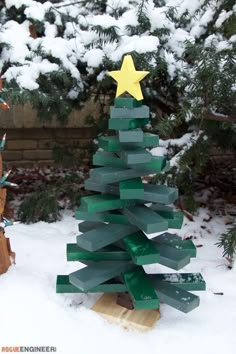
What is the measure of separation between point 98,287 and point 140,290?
0.69 ft

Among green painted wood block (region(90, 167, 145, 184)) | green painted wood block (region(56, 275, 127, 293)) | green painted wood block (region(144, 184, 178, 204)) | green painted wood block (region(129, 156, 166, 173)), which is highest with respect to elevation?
green painted wood block (region(129, 156, 166, 173))

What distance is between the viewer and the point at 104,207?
6.41 feet

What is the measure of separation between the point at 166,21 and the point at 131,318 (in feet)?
6.90

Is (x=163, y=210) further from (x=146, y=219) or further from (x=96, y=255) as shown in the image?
(x=96, y=255)

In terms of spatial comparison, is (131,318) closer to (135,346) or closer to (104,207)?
(135,346)

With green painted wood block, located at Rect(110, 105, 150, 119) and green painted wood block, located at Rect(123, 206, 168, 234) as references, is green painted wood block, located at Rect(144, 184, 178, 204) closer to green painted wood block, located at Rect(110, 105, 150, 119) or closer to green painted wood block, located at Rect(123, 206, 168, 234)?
green painted wood block, located at Rect(123, 206, 168, 234)

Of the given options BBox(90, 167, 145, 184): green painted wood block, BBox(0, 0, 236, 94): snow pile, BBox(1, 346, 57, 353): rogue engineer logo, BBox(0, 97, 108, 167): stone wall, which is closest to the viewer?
BBox(1, 346, 57, 353): rogue engineer logo

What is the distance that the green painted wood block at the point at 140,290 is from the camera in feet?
6.04

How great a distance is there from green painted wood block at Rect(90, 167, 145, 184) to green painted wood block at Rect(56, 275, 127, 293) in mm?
489

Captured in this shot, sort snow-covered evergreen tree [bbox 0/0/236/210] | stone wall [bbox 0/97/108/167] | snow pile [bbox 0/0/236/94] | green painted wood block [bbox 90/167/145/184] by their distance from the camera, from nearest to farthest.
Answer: green painted wood block [bbox 90/167/145/184]
snow-covered evergreen tree [bbox 0/0/236/210]
snow pile [bbox 0/0/236/94]
stone wall [bbox 0/97/108/167]

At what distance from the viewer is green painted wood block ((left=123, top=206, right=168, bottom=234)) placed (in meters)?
1.85

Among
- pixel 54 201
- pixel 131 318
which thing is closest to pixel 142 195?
pixel 131 318

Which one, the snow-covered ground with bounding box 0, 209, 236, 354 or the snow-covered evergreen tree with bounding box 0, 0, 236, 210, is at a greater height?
the snow-covered evergreen tree with bounding box 0, 0, 236, 210

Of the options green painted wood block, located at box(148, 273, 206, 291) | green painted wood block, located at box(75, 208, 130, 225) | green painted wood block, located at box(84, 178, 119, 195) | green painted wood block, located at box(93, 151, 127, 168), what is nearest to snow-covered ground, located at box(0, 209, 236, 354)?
green painted wood block, located at box(148, 273, 206, 291)
